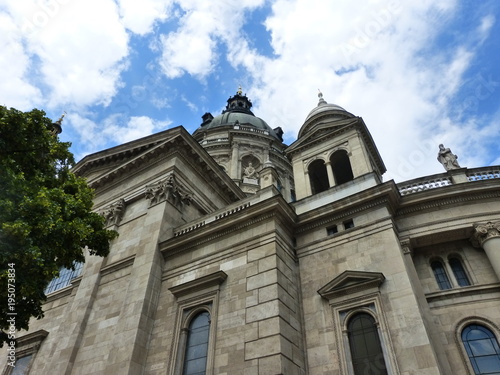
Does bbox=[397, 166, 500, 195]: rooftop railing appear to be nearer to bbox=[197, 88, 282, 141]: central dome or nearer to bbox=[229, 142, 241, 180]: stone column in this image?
bbox=[229, 142, 241, 180]: stone column

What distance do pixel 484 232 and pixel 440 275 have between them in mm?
2210

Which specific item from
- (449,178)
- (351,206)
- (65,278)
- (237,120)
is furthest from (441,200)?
(237,120)

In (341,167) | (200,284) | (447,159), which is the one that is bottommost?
(200,284)

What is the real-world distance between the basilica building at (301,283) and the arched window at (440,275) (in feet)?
0.27

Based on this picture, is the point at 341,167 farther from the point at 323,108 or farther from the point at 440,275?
the point at 440,275

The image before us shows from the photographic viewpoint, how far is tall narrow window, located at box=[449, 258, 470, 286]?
45.1ft

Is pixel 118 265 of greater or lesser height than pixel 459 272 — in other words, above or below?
above

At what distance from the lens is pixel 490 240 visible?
13.5 meters

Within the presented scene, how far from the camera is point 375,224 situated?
1438 centimetres

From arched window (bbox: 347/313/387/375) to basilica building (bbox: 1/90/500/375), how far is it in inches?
1.3

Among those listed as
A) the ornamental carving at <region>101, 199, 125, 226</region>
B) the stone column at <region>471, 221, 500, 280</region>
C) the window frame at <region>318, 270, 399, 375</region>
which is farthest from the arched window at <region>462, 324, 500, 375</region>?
the ornamental carving at <region>101, 199, 125, 226</region>

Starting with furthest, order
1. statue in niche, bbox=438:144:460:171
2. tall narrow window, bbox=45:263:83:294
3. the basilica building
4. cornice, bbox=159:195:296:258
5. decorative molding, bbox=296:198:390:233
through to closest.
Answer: tall narrow window, bbox=45:263:83:294, statue in niche, bbox=438:144:460:171, cornice, bbox=159:195:296:258, decorative molding, bbox=296:198:390:233, the basilica building

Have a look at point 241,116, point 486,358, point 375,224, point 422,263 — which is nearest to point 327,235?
point 375,224
